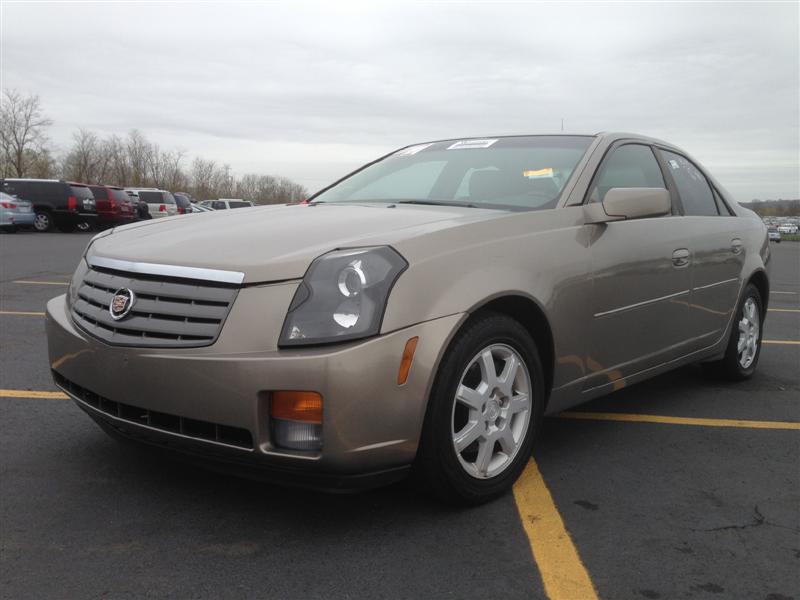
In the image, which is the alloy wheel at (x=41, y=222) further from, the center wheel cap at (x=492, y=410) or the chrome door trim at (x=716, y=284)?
the center wheel cap at (x=492, y=410)

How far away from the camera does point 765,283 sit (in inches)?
199

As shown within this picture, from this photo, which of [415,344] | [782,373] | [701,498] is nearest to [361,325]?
[415,344]

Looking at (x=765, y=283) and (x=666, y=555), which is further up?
(x=765, y=283)

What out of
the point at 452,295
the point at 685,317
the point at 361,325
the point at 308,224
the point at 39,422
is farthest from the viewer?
the point at 685,317

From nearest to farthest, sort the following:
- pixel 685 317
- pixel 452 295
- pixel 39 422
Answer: pixel 452 295 < pixel 39 422 < pixel 685 317

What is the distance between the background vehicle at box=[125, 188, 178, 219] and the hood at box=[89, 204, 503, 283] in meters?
29.4

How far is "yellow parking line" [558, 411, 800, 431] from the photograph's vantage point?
13.0 ft

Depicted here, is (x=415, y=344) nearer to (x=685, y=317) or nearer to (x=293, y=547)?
(x=293, y=547)

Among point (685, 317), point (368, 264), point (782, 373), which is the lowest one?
point (782, 373)

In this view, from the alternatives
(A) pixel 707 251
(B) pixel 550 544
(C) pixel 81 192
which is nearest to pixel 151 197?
(C) pixel 81 192

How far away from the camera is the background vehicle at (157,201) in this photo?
104 ft

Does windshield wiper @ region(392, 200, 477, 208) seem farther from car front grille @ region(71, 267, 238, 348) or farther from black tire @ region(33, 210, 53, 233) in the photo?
black tire @ region(33, 210, 53, 233)

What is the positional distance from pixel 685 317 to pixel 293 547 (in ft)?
8.16

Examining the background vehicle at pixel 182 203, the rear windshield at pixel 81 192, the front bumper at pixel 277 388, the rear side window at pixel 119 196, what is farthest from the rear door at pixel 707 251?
the background vehicle at pixel 182 203
